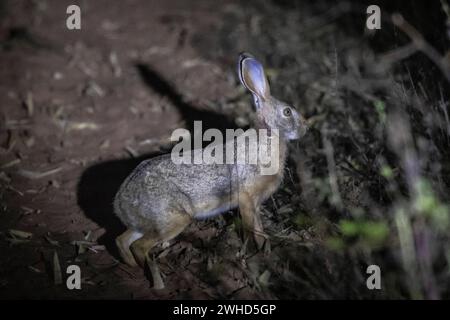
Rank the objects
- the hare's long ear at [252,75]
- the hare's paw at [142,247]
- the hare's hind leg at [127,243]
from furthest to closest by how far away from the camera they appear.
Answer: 1. the hare's long ear at [252,75]
2. the hare's hind leg at [127,243]
3. the hare's paw at [142,247]

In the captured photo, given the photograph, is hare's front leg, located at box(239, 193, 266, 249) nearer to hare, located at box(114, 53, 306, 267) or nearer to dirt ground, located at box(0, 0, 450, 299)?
hare, located at box(114, 53, 306, 267)

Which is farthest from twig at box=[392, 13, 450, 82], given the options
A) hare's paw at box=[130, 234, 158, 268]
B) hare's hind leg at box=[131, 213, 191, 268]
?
hare's paw at box=[130, 234, 158, 268]

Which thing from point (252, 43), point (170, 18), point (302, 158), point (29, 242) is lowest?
point (29, 242)

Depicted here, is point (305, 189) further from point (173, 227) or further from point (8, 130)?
point (8, 130)

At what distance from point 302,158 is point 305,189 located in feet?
1.80

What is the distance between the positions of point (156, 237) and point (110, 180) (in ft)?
6.05

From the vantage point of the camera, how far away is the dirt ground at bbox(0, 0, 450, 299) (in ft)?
16.1

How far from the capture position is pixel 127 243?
5.24 m

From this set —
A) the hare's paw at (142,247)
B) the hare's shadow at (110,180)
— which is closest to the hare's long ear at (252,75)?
the hare's shadow at (110,180)

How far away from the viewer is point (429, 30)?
7535mm

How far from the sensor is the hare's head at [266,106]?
5664mm

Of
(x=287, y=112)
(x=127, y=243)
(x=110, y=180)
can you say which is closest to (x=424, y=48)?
(x=287, y=112)

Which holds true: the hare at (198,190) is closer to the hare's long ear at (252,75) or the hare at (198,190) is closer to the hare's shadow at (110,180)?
the hare's long ear at (252,75)

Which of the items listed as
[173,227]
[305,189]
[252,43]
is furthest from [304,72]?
[173,227]
